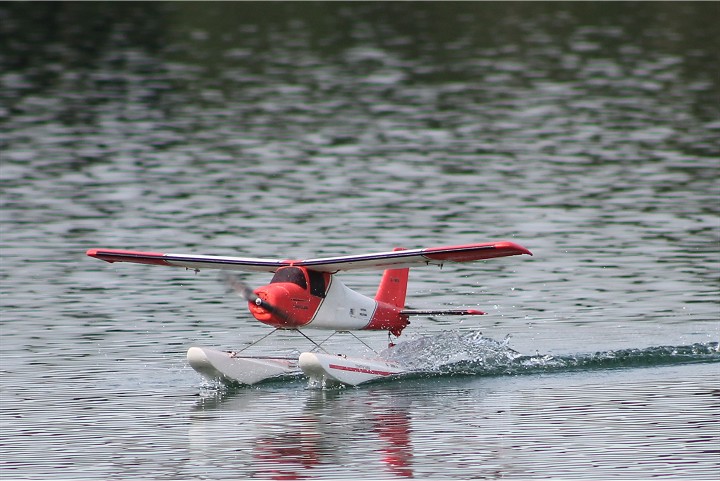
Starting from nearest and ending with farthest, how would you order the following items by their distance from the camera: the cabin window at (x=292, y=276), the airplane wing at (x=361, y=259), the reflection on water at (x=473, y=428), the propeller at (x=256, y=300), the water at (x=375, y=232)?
the reflection on water at (x=473, y=428) → the water at (x=375, y=232) → the airplane wing at (x=361, y=259) → the propeller at (x=256, y=300) → the cabin window at (x=292, y=276)

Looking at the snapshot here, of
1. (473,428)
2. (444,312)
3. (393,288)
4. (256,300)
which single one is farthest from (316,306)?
(473,428)

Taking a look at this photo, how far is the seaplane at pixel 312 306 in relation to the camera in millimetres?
19078

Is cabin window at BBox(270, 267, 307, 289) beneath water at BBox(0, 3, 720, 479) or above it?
above

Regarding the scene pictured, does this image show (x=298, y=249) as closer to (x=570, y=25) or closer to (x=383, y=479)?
(x=383, y=479)

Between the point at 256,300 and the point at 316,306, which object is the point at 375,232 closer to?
the point at 316,306

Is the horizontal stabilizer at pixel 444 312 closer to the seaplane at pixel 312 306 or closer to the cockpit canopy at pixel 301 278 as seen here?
the seaplane at pixel 312 306

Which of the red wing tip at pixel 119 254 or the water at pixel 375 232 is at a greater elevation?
the red wing tip at pixel 119 254

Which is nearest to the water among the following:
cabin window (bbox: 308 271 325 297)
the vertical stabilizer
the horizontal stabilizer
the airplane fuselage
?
the horizontal stabilizer

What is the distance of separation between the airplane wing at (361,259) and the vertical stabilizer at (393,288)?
1.71 metres

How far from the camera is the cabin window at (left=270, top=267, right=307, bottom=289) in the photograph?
64.5ft

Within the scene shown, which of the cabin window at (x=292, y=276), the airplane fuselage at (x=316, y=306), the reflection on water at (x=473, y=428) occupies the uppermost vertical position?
the cabin window at (x=292, y=276)

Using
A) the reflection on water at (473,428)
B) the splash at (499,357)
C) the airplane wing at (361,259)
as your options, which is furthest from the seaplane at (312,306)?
the splash at (499,357)

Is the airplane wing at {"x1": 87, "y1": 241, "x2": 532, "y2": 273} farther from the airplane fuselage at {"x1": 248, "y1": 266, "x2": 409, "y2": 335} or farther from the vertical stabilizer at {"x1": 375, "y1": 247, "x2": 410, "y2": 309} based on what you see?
the vertical stabilizer at {"x1": 375, "y1": 247, "x2": 410, "y2": 309}

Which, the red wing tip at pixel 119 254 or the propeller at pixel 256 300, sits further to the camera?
the red wing tip at pixel 119 254
